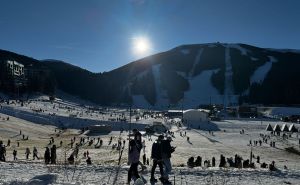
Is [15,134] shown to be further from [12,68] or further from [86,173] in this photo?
[12,68]

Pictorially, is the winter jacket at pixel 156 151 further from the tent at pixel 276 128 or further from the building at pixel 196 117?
the building at pixel 196 117

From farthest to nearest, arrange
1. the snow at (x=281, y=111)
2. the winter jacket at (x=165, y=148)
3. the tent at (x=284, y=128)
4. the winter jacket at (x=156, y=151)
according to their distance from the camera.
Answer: the snow at (x=281, y=111) → the tent at (x=284, y=128) → the winter jacket at (x=165, y=148) → the winter jacket at (x=156, y=151)

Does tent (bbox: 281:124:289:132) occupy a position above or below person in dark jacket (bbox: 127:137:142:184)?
below

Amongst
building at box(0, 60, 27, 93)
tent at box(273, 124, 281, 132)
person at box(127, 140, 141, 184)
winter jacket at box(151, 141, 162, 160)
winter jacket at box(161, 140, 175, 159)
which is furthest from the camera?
building at box(0, 60, 27, 93)

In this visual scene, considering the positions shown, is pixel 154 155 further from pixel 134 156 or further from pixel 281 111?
pixel 281 111

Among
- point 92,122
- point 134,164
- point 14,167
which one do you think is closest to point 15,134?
point 92,122

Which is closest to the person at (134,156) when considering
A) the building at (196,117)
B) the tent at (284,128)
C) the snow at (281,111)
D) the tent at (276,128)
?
the tent at (276,128)

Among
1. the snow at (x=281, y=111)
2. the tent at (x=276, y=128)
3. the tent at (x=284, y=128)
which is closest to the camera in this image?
the tent at (x=276, y=128)

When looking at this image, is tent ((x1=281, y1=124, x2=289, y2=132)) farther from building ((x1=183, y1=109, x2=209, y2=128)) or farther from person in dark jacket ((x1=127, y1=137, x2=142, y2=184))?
person in dark jacket ((x1=127, y1=137, x2=142, y2=184))

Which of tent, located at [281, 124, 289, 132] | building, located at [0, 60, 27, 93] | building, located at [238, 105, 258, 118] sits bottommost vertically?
tent, located at [281, 124, 289, 132]

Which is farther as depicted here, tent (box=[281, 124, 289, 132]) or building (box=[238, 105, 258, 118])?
building (box=[238, 105, 258, 118])

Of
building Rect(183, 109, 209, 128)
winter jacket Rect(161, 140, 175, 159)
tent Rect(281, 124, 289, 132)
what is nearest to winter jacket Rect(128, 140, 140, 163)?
winter jacket Rect(161, 140, 175, 159)

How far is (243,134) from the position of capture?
79.9 metres

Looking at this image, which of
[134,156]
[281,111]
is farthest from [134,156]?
[281,111]
